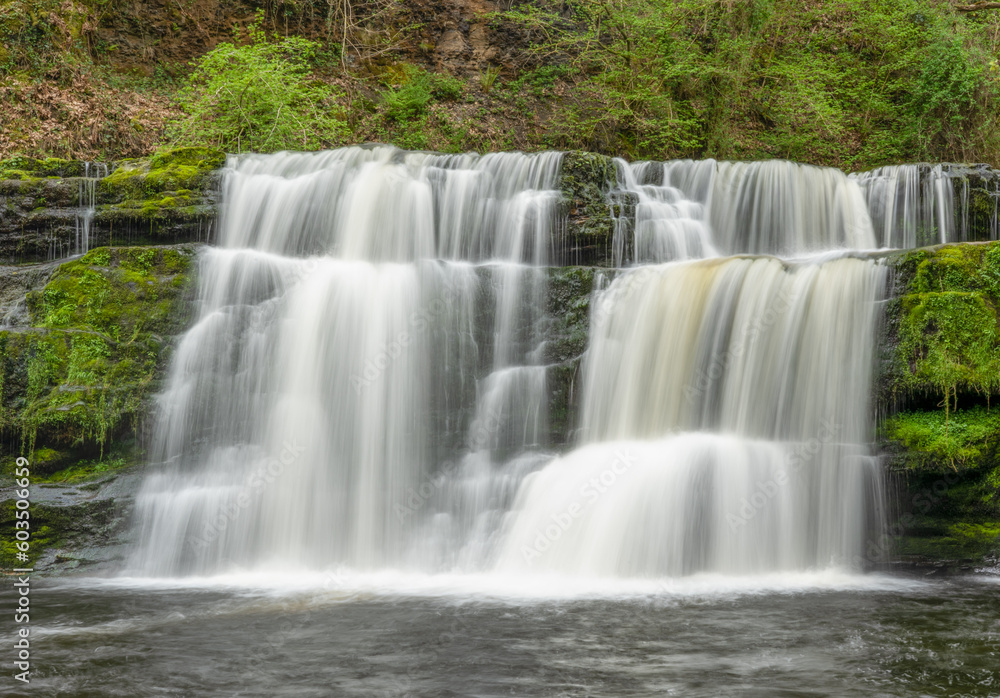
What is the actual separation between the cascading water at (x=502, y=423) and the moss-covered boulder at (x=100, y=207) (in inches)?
34.9

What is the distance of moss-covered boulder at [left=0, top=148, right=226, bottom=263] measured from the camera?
9.51 meters

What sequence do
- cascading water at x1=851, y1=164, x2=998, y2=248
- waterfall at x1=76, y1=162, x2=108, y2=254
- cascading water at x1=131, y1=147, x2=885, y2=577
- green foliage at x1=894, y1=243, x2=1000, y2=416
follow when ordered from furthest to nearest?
cascading water at x1=851, y1=164, x2=998, y2=248, waterfall at x1=76, y1=162, x2=108, y2=254, cascading water at x1=131, y1=147, x2=885, y2=577, green foliage at x1=894, y1=243, x2=1000, y2=416

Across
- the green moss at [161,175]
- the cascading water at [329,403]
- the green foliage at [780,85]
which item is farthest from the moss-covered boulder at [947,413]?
the green foliage at [780,85]

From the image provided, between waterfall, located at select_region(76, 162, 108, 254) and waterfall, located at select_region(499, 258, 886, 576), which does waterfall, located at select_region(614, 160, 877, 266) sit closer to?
waterfall, located at select_region(499, 258, 886, 576)

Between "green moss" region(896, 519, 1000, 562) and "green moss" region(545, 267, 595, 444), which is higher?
"green moss" region(545, 267, 595, 444)

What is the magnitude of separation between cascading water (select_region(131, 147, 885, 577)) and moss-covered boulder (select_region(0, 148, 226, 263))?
2.91 feet

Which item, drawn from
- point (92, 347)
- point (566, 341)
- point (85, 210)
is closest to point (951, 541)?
point (566, 341)

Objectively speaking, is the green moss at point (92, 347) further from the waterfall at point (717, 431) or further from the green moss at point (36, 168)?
the waterfall at point (717, 431)

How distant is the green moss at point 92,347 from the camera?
803 cm

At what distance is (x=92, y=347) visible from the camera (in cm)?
834

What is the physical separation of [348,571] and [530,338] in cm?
302

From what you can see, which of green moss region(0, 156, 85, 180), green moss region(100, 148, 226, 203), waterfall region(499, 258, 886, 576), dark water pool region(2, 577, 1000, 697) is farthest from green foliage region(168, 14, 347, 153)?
dark water pool region(2, 577, 1000, 697)

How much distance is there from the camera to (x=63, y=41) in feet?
48.5

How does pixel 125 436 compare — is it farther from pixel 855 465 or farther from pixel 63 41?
pixel 63 41
